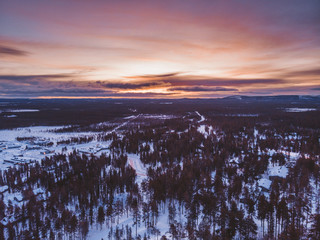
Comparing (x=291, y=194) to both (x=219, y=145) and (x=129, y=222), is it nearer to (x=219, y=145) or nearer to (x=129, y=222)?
(x=129, y=222)

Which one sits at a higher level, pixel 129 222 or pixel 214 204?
pixel 214 204

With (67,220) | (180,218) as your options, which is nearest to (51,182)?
(67,220)

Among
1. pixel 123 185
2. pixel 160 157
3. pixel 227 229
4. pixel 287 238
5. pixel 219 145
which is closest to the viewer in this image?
pixel 287 238

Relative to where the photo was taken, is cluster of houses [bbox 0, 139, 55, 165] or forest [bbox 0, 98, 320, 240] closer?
forest [bbox 0, 98, 320, 240]

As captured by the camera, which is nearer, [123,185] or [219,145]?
[123,185]

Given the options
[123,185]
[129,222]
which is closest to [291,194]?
[129,222]

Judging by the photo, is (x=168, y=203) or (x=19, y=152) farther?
(x=19, y=152)

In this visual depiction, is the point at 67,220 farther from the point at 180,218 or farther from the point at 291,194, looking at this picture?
the point at 291,194

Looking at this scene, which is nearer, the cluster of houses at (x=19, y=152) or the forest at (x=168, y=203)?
the forest at (x=168, y=203)

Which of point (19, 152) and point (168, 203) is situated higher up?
point (19, 152)

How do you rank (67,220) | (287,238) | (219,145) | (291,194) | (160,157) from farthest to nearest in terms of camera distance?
(219,145) → (160,157) → (291,194) → (67,220) → (287,238)
